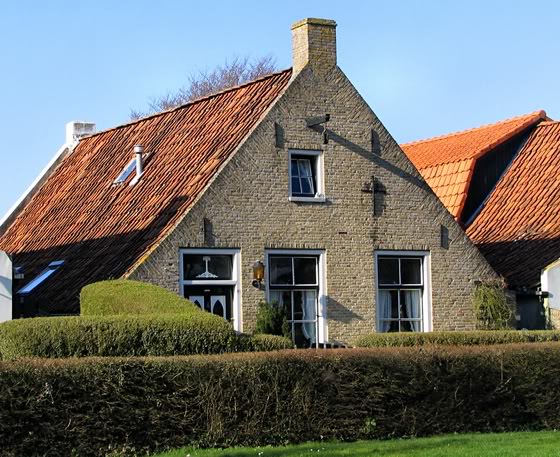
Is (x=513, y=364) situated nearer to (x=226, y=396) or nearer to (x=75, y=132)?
(x=226, y=396)

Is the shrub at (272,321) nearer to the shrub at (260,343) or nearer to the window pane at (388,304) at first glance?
the window pane at (388,304)

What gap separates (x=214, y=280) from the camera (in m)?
25.5

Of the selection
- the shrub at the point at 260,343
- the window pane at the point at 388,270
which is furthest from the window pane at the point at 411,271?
the shrub at the point at 260,343

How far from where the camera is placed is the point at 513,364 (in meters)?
19.4

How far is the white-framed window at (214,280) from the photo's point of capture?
25109 mm

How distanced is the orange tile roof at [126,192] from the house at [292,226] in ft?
0.23

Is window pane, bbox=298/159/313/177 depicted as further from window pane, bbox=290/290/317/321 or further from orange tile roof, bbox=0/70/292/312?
window pane, bbox=290/290/317/321

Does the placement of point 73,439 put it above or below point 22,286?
below

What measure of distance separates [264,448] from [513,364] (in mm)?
4731

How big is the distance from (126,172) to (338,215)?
6.17 meters

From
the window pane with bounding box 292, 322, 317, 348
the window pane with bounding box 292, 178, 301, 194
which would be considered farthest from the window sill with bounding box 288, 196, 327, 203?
the window pane with bounding box 292, 322, 317, 348

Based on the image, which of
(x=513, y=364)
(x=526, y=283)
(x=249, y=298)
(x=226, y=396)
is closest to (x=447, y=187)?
(x=526, y=283)

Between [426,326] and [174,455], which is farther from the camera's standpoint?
[426,326]

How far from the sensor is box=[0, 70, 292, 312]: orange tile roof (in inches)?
1021
